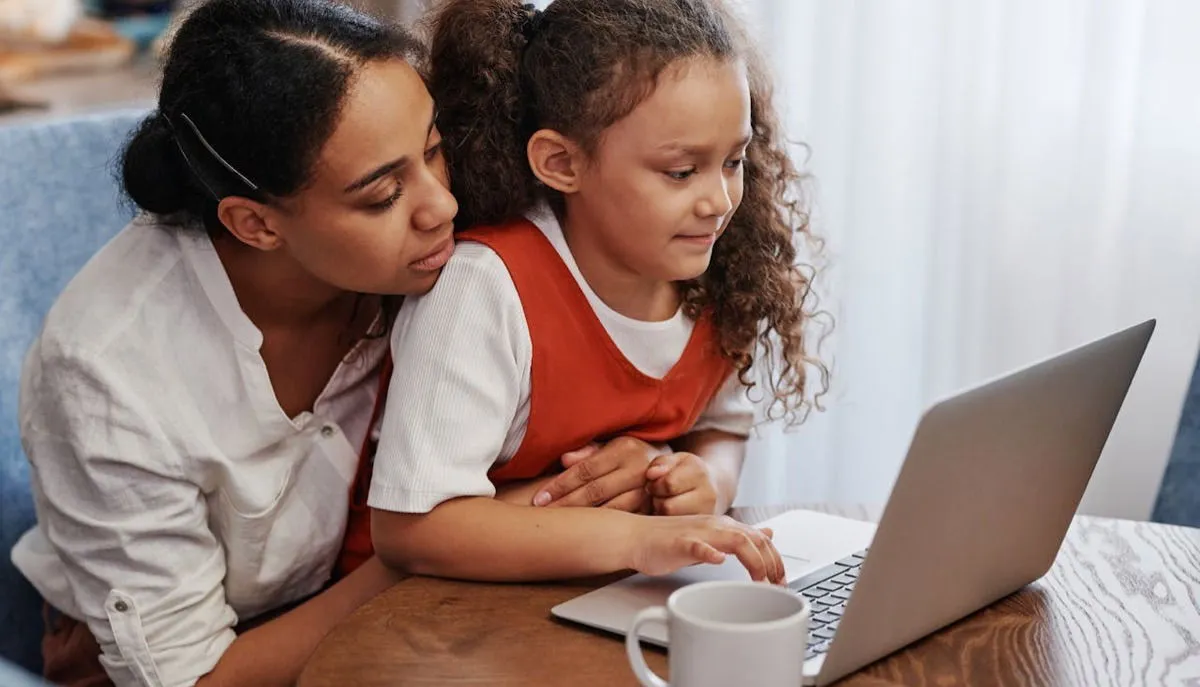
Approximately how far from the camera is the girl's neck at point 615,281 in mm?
1308

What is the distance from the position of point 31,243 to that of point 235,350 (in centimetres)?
37

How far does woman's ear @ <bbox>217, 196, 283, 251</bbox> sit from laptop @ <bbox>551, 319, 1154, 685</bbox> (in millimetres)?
430

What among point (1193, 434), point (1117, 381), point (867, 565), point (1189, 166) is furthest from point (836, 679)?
point (1189, 166)

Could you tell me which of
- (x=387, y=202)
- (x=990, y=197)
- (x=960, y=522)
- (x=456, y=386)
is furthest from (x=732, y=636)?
(x=990, y=197)

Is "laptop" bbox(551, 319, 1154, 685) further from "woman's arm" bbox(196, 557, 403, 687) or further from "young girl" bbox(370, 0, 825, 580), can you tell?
"woman's arm" bbox(196, 557, 403, 687)

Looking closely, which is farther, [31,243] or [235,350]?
[31,243]

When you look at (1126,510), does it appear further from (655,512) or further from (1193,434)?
(655,512)

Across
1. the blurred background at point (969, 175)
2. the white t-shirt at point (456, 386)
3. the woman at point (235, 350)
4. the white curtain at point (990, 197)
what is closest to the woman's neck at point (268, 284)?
the woman at point (235, 350)

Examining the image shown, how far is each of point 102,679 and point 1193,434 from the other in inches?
44.2

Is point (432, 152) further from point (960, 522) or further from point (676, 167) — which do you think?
point (960, 522)

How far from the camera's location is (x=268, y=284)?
1335 millimetres

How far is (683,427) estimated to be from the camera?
1.40m

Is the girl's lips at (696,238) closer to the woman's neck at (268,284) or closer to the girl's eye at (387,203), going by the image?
the girl's eye at (387,203)

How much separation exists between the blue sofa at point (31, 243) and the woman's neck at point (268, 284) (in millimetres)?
171
